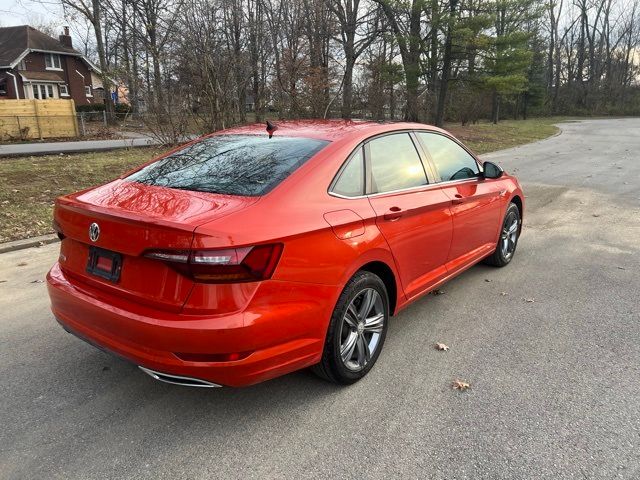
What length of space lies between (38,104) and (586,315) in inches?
1086

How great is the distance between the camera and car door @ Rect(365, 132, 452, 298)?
11.0ft

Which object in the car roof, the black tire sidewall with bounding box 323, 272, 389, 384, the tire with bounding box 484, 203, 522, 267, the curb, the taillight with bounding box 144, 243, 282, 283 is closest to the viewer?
the taillight with bounding box 144, 243, 282, 283

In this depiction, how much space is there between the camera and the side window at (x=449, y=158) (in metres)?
4.19

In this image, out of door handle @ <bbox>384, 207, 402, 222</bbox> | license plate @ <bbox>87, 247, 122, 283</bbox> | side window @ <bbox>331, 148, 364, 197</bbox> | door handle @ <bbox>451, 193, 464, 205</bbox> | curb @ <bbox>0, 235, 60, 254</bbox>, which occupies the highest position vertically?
side window @ <bbox>331, 148, 364, 197</bbox>

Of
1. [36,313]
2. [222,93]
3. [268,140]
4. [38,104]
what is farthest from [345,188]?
[38,104]

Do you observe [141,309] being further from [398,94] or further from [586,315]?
[398,94]

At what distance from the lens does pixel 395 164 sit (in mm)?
3682

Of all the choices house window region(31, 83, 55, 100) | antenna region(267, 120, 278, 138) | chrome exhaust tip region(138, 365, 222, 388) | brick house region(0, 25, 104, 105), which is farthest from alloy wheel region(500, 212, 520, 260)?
house window region(31, 83, 55, 100)

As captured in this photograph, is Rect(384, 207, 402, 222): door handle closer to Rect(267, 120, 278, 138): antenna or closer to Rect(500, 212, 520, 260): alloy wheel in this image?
Rect(267, 120, 278, 138): antenna

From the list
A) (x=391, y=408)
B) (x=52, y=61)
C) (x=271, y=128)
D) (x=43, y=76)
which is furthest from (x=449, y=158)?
(x=52, y=61)

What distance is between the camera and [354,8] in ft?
102

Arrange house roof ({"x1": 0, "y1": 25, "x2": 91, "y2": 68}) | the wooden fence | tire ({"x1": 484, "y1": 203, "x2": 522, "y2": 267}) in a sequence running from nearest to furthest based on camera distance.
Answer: tire ({"x1": 484, "y1": 203, "x2": 522, "y2": 267})
the wooden fence
house roof ({"x1": 0, "y1": 25, "x2": 91, "y2": 68})

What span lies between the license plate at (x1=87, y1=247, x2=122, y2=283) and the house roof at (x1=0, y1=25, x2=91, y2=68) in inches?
2006

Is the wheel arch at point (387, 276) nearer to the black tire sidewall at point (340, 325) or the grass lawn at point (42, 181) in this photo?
the black tire sidewall at point (340, 325)
